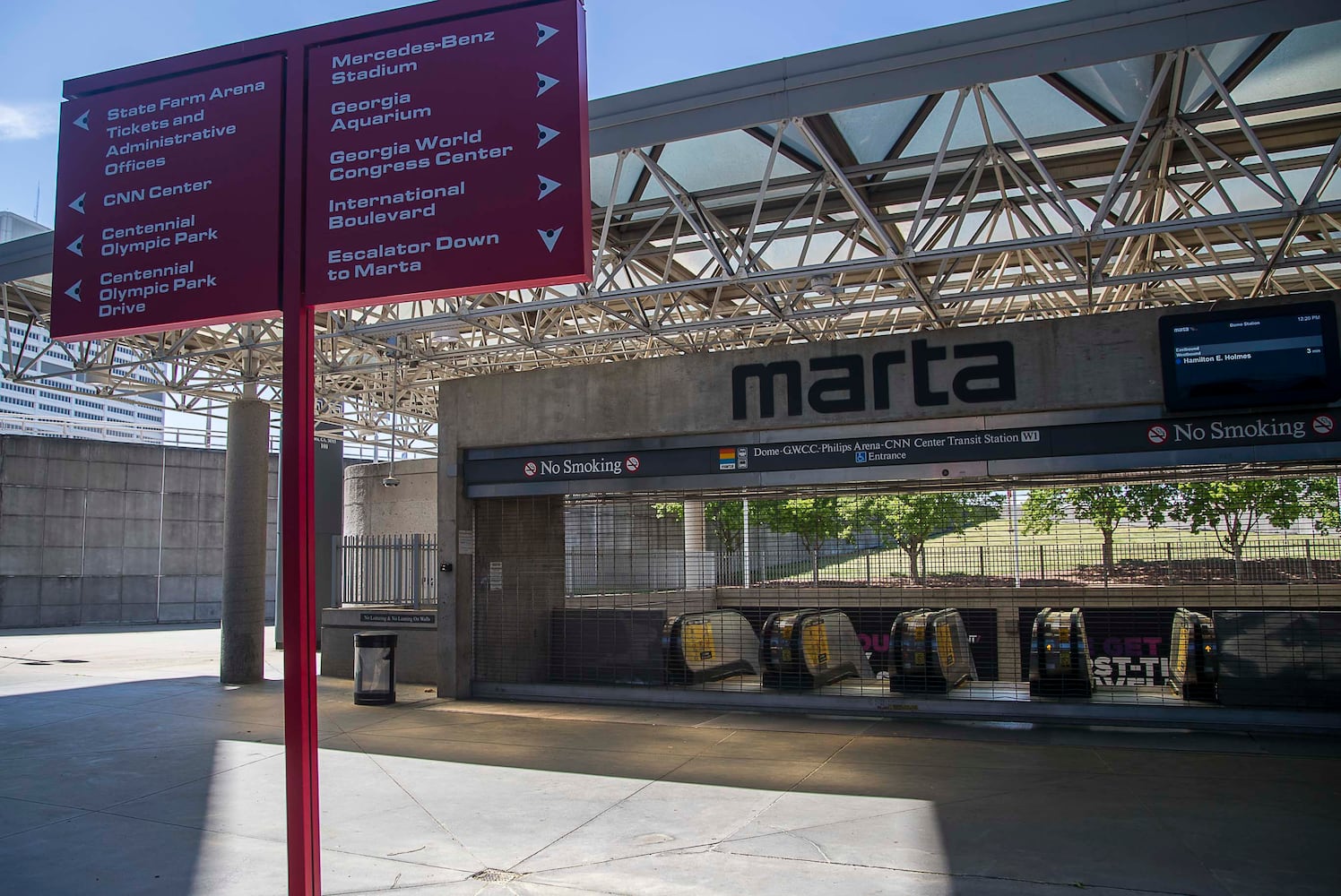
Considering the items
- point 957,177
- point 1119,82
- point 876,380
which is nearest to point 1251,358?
point 1119,82

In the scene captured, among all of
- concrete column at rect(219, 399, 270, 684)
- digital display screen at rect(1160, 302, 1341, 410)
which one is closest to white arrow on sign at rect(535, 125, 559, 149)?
digital display screen at rect(1160, 302, 1341, 410)

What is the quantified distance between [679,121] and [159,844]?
771 cm

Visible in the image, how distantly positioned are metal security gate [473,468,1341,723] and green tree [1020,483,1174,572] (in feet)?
0.40

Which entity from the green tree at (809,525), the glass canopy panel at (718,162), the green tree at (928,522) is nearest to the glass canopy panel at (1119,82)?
the glass canopy panel at (718,162)

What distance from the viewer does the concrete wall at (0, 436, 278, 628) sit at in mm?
28000

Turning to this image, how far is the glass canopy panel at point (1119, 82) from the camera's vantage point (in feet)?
32.9

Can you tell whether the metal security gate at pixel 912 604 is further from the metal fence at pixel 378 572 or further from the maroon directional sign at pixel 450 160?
the maroon directional sign at pixel 450 160

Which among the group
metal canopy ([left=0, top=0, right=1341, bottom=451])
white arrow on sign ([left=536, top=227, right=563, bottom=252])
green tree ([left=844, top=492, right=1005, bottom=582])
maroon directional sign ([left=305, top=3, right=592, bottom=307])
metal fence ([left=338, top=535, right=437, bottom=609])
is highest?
metal canopy ([left=0, top=0, right=1341, bottom=451])

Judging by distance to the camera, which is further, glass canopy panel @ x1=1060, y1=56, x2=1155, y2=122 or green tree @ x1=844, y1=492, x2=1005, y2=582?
green tree @ x1=844, y1=492, x2=1005, y2=582

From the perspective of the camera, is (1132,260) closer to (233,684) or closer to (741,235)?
(741,235)

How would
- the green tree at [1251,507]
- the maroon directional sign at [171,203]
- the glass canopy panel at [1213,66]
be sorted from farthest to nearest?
the green tree at [1251,507] → the glass canopy panel at [1213,66] → the maroon directional sign at [171,203]

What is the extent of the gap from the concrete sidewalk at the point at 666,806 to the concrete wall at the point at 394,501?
17.4 meters

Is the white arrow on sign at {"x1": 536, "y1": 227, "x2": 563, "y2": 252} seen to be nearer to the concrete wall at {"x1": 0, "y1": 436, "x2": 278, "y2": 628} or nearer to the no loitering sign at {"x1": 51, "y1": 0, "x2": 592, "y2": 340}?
the no loitering sign at {"x1": 51, "y1": 0, "x2": 592, "y2": 340}

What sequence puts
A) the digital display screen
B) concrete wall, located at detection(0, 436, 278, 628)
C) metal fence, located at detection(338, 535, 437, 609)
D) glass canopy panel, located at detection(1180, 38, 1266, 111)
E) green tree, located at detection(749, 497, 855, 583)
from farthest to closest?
1. concrete wall, located at detection(0, 436, 278, 628)
2. metal fence, located at detection(338, 535, 437, 609)
3. green tree, located at detection(749, 497, 855, 583)
4. the digital display screen
5. glass canopy panel, located at detection(1180, 38, 1266, 111)
